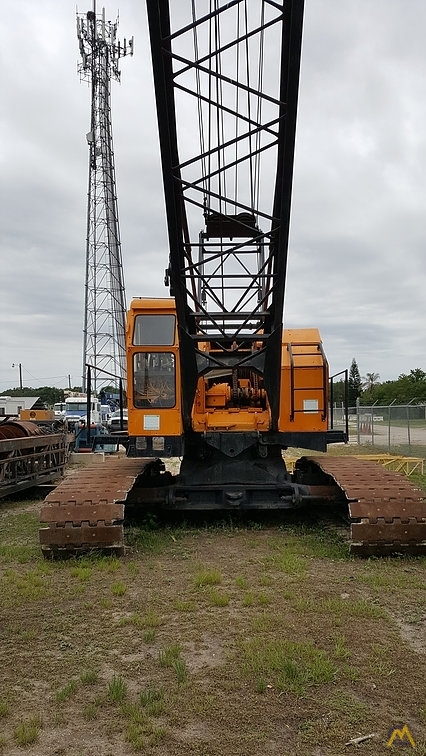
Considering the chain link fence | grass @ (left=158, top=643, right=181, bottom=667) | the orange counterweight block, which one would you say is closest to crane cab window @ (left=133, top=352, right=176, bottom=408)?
the orange counterweight block

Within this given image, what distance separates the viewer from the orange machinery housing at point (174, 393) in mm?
8133

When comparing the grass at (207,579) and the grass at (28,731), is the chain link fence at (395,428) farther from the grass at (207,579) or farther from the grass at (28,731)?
the grass at (28,731)

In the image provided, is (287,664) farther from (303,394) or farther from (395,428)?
(395,428)

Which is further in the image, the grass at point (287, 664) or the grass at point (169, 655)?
the grass at point (169, 655)

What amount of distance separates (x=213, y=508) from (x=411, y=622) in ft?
12.5

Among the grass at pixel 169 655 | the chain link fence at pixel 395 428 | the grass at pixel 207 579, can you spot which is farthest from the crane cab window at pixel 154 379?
the chain link fence at pixel 395 428

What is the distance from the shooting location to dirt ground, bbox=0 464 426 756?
10.7 ft

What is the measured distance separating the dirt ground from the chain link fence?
434 inches

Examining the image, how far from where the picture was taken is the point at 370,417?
24.2 m

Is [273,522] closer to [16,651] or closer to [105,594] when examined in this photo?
[105,594]
